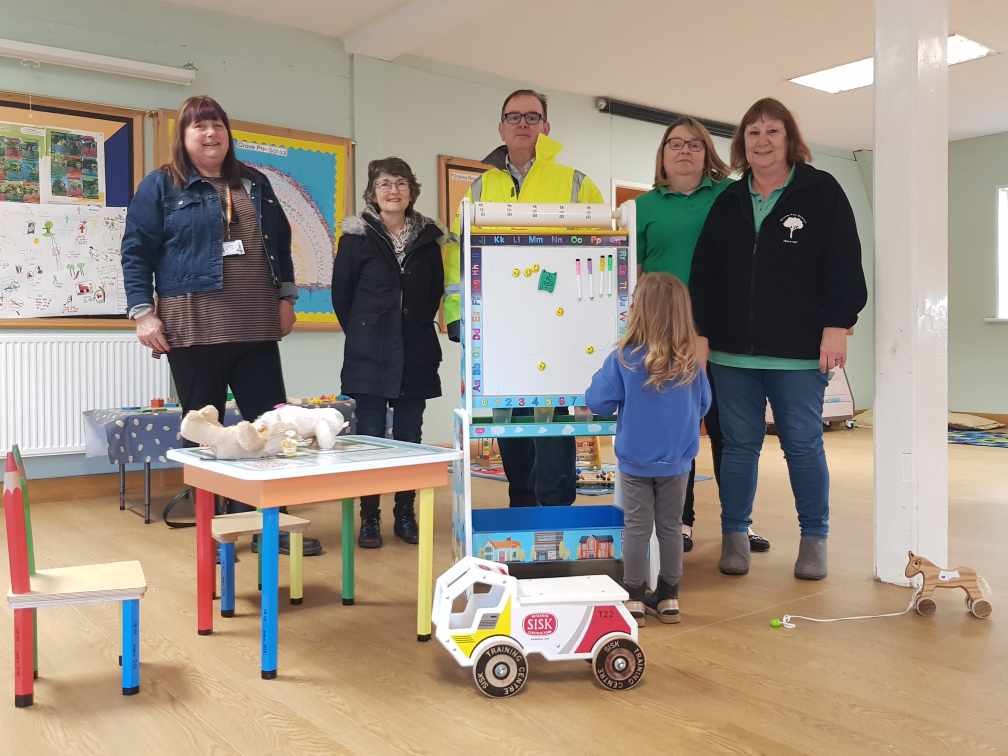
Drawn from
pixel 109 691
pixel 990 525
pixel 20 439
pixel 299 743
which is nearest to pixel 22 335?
pixel 20 439

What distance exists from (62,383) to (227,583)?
97.4 inches

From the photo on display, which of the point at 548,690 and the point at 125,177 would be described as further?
the point at 125,177

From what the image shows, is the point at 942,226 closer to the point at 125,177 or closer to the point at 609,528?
the point at 609,528

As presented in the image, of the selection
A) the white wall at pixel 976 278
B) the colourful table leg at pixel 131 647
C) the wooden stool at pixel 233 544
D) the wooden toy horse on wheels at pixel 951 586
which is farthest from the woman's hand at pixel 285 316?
the white wall at pixel 976 278

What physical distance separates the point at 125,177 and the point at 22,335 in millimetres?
937

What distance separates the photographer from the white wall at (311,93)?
4.48 metres

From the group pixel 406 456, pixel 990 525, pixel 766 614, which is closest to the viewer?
pixel 406 456

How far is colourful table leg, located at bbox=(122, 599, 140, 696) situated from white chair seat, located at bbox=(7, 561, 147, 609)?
0.03 metres

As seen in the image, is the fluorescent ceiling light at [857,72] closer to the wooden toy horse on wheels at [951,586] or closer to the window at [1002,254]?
the window at [1002,254]

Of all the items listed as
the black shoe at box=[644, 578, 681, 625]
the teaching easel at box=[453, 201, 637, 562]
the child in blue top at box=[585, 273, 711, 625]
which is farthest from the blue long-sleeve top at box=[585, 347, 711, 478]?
the black shoe at box=[644, 578, 681, 625]

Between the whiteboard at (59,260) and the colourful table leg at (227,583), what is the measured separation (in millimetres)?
2557

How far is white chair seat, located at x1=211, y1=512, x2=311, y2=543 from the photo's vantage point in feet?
7.61

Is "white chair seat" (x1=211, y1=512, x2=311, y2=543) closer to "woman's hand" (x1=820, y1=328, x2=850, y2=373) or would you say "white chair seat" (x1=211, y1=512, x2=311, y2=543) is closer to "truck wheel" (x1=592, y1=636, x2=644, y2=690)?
"truck wheel" (x1=592, y1=636, x2=644, y2=690)

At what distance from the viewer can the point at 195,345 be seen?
2.86 m
